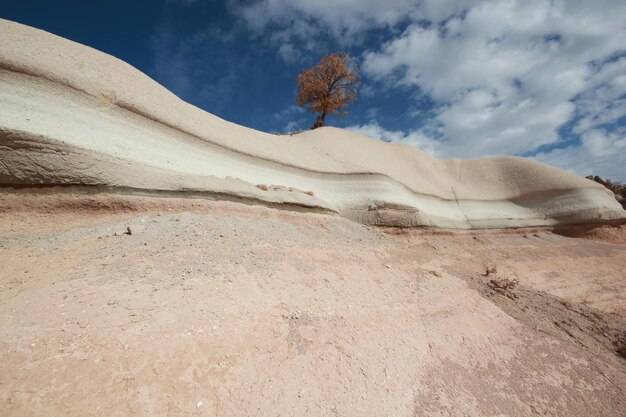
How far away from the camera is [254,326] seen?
3.08 m

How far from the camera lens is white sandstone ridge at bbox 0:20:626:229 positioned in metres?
4.35

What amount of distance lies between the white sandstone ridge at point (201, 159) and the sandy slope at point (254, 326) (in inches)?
21.1

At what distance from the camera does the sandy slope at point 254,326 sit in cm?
227

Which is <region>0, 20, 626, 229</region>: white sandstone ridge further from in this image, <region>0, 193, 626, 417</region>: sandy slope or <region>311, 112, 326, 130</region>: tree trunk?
<region>311, 112, 326, 130</region>: tree trunk

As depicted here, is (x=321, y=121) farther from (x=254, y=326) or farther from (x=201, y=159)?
(x=254, y=326)

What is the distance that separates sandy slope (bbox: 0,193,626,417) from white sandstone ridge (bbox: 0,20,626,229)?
54 cm

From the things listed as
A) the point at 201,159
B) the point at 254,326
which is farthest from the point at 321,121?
the point at 254,326

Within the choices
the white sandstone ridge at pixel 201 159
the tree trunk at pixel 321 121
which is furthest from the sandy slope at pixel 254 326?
the tree trunk at pixel 321 121

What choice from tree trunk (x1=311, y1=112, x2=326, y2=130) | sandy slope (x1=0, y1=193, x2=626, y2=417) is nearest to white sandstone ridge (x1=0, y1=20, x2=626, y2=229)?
sandy slope (x1=0, y1=193, x2=626, y2=417)

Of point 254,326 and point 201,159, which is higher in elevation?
point 201,159

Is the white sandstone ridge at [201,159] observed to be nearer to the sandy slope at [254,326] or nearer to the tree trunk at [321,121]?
the sandy slope at [254,326]

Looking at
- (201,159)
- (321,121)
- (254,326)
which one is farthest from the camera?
(321,121)

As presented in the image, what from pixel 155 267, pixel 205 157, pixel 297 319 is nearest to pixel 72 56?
pixel 205 157

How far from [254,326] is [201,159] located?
4413 mm
